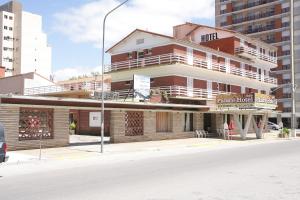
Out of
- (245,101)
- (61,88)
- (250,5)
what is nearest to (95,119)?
(245,101)

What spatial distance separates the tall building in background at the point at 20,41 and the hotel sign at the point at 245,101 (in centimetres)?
7872

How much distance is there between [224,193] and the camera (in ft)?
34.6

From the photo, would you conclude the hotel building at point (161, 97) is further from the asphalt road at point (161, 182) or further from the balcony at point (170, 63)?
the asphalt road at point (161, 182)

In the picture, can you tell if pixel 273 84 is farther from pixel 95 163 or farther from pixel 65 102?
pixel 95 163

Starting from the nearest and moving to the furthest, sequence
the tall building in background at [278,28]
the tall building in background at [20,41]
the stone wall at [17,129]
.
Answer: the stone wall at [17,129] < the tall building in background at [278,28] < the tall building in background at [20,41]

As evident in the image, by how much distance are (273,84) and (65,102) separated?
39.1 m

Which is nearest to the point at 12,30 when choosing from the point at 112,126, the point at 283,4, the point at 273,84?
the point at 283,4

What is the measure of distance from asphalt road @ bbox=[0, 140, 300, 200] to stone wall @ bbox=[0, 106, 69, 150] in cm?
774

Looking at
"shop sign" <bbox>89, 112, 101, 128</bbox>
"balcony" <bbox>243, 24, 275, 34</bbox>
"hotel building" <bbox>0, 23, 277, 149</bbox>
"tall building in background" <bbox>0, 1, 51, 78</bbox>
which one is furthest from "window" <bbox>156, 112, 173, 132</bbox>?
"tall building in background" <bbox>0, 1, 51, 78</bbox>

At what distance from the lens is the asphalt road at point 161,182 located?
10.2 meters

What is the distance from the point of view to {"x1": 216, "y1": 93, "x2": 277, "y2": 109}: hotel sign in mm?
35344

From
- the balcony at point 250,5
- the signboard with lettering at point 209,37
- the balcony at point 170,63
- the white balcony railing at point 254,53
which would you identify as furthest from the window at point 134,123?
the balcony at point 250,5

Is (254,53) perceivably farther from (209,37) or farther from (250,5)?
(250,5)

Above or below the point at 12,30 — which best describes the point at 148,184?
below
